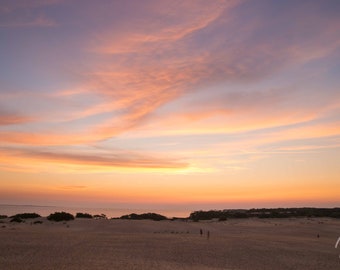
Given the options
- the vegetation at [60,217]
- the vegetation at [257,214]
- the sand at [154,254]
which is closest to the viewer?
the sand at [154,254]

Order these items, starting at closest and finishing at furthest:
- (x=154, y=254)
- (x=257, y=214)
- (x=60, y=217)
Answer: (x=154, y=254)
(x=60, y=217)
(x=257, y=214)

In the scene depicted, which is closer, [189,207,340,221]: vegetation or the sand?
the sand

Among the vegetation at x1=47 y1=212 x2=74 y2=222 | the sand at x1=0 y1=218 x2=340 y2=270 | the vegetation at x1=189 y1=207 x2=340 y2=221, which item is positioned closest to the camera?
the sand at x1=0 y1=218 x2=340 y2=270

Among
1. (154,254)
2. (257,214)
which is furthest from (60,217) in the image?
(257,214)

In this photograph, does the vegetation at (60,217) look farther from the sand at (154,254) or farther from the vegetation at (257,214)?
the vegetation at (257,214)

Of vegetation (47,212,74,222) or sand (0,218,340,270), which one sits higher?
vegetation (47,212,74,222)

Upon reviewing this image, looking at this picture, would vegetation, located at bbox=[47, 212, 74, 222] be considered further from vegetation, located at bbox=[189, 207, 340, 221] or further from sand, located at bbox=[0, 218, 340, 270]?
vegetation, located at bbox=[189, 207, 340, 221]

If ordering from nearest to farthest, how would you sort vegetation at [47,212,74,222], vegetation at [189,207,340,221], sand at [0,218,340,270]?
sand at [0,218,340,270] < vegetation at [47,212,74,222] < vegetation at [189,207,340,221]

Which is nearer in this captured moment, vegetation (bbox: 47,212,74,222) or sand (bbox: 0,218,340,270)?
sand (bbox: 0,218,340,270)

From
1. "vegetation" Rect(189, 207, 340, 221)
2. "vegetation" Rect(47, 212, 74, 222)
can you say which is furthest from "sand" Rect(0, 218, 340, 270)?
"vegetation" Rect(189, 207, 340, 221)

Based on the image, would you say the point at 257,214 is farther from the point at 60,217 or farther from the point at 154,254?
the point at 154,254

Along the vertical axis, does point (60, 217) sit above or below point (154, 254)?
above

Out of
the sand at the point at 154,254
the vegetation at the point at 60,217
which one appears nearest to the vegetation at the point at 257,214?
the vegetation at the point at 60,217

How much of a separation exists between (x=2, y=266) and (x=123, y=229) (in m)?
22.5
